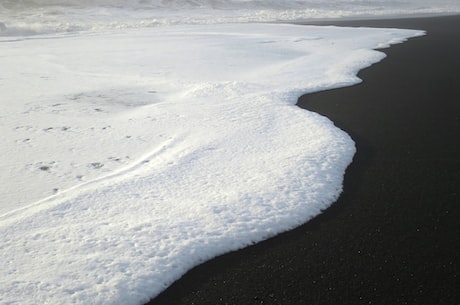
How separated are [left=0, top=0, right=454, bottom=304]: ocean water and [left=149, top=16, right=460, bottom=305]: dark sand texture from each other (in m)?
0.15

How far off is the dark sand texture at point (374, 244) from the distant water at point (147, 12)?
1489cm

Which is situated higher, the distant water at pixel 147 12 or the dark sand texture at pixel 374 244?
the distant water at pixel 147 12

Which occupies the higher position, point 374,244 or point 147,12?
point 147,12

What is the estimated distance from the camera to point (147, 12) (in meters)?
23.1

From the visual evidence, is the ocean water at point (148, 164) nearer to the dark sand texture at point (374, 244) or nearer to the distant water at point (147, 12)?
the dark sand texture at point (374, 244)

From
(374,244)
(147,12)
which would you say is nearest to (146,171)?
(374,244)

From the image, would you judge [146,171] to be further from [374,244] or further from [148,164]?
[374,244]

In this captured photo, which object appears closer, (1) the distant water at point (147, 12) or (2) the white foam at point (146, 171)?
(2) the white foam at point (146, 171)

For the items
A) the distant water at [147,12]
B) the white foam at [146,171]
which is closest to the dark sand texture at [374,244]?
the white foam at [146,171]

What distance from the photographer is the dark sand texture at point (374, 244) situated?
A: 241 centimetres

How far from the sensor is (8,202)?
3277 millimetres

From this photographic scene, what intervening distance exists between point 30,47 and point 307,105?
8.44m

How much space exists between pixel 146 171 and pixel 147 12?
2090 cm

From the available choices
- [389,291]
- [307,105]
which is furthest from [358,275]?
[307,105]
